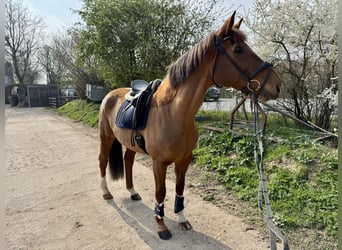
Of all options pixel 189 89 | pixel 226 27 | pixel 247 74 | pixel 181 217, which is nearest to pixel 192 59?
pixel 189 89

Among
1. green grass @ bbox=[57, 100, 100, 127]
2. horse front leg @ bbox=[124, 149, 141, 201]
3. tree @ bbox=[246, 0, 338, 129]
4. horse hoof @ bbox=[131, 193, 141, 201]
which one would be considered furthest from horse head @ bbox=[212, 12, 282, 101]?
green grass @ bbox=[57, 100, 100, 127]

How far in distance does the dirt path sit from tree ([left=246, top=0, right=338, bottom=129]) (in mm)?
2928

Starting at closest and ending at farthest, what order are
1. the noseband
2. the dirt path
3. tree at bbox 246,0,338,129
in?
the noseband → the dirt path → tree at bbox 246,0,338,129

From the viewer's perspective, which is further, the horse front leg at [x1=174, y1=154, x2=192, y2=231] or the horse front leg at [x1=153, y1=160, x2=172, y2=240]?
the horse front leg at [x1=174, y1=154, x2=192, y2=231]

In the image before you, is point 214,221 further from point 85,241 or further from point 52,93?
point 52,93

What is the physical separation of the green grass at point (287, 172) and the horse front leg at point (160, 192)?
1.11m

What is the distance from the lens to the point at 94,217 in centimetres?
266

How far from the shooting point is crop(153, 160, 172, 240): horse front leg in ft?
7.24

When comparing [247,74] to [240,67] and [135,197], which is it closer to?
[240,67]

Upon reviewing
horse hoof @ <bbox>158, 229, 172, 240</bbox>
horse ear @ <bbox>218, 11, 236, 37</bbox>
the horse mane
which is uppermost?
horse ear @ <bbox>218, 11, 236, 37</bbox>

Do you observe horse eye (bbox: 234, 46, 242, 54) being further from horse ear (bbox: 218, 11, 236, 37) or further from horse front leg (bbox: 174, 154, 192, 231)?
horse front leg (bbox: 174, 154, 192, 231)

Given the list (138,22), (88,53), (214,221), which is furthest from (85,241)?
(88,53)

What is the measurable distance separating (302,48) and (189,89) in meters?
3.73

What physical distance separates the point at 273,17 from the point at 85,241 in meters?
4.87
